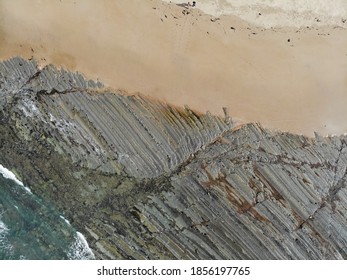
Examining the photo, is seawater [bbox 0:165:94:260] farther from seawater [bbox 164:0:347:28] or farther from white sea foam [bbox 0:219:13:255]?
seawater [bbox 164:0:347:28]

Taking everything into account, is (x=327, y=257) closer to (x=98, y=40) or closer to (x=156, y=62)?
(x=156, y=62)

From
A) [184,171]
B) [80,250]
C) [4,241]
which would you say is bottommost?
[80,250]

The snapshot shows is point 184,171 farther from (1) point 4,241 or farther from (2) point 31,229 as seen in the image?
(1) point 4,241

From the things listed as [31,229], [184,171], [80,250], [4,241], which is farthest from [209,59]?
[4,241]

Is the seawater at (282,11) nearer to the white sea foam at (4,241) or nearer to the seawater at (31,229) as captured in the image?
the seawater at (31,229)

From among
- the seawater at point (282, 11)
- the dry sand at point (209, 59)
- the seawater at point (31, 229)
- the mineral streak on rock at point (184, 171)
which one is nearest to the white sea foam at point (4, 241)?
the seawater at point (31, 229)

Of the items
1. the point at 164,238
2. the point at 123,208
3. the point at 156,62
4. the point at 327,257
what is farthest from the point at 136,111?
the point at 327,257
